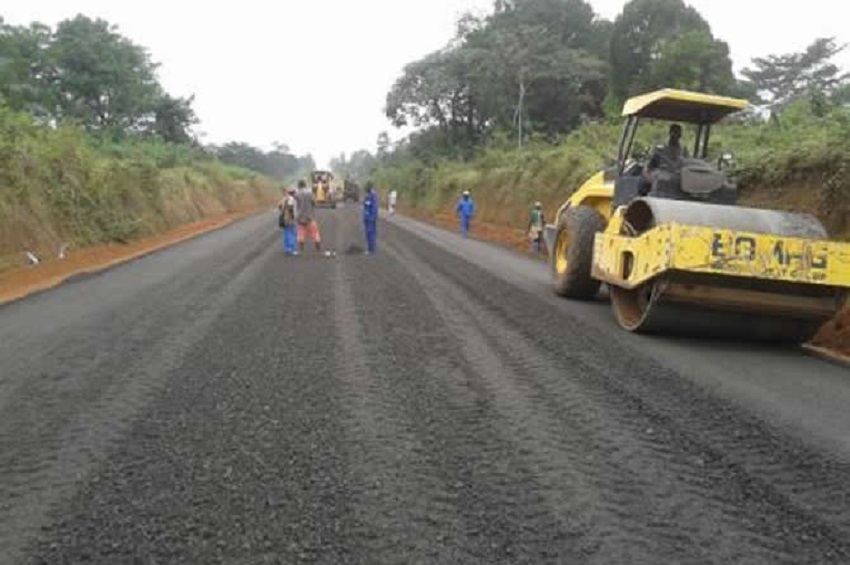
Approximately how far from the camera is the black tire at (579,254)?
10.9 meters

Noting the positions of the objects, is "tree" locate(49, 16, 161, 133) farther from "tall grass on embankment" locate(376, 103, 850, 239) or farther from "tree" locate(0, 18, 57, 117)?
"tall grass on embankment" locate(376, 103, 850, 239)

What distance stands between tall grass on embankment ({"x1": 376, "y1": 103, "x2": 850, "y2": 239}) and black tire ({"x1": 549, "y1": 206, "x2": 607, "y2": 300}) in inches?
40.7

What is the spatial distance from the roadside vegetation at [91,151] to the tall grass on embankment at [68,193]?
0.10 feet

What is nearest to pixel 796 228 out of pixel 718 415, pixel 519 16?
pixel 718 415

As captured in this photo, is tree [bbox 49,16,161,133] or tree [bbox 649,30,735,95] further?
tree [bbox 49,16,161,133]

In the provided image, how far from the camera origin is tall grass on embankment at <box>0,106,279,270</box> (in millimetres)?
16172

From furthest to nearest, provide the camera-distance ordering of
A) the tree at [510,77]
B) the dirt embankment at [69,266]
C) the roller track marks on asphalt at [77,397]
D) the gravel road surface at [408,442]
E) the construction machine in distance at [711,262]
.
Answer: the tree at [510,77], the dirt embankment at [69,266], the construction machine in distance at [711,262], the roller track marks on asphalt at [77,397], the gravel road surface at [408,442]

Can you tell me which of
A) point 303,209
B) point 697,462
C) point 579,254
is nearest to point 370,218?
point 303,209

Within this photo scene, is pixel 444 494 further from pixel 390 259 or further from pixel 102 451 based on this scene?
pixel 390 259

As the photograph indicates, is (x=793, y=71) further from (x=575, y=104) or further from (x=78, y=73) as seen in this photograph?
(x=78, y=73)

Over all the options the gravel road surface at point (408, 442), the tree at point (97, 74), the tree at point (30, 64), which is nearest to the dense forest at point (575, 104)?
the gravel road surface at point (408, 442)

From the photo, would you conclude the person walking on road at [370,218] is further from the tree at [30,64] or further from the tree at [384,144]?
the tree at [384,144]

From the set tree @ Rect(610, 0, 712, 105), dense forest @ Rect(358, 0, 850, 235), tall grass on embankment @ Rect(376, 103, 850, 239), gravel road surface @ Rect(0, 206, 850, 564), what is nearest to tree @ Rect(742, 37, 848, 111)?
dense forest @ Rect(358, 0, 850, 235)

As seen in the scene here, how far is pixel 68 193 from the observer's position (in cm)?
1908
